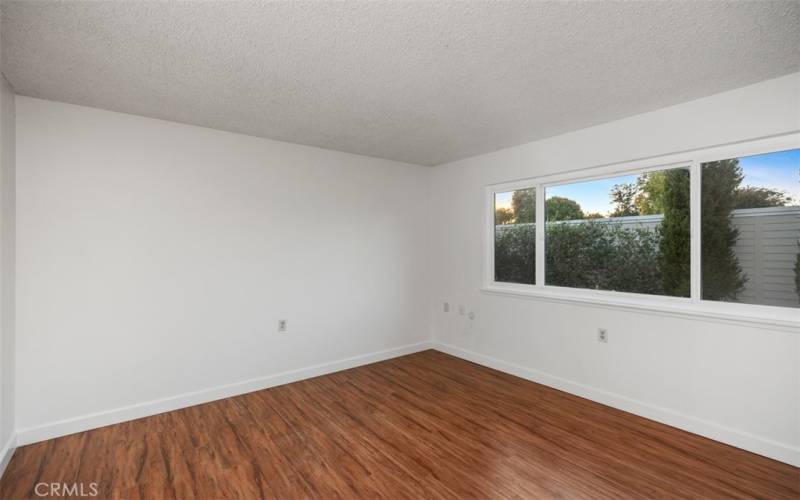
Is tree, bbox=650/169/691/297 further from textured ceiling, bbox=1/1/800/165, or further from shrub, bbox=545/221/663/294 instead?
textured ceiling, bbox=1/1/800/165

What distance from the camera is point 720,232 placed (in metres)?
2.62

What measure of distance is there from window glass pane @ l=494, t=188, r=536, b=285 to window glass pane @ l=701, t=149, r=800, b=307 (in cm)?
146

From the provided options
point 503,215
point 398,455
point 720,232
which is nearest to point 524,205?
point 503,215

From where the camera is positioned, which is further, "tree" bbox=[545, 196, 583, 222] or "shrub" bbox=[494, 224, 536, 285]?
"shrub" bbox=[494, 224, 536, 285]

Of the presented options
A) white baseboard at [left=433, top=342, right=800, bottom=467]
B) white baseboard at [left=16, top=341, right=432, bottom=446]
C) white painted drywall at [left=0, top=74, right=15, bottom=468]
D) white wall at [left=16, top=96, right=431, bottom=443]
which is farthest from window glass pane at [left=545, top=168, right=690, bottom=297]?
white painted drywall at [left=0, top=74, right=15, bottom=468]

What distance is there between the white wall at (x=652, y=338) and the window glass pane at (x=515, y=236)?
0.71 ft

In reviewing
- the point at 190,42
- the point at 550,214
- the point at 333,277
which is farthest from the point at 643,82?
the point at 333,277

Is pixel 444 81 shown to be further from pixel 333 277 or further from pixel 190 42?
pixel 333 277

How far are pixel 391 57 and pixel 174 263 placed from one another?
2.45m

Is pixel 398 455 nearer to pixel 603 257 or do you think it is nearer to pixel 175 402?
pixel 175 402

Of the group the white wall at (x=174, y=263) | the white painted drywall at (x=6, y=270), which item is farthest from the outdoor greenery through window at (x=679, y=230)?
the white painted drywall at (x=6, y=270)

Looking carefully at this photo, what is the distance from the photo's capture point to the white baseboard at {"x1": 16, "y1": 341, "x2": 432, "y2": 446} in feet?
8.30

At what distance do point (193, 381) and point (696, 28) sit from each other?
13.7 feet

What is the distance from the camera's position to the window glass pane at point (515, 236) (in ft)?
12.7
